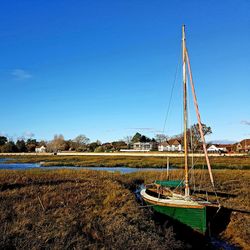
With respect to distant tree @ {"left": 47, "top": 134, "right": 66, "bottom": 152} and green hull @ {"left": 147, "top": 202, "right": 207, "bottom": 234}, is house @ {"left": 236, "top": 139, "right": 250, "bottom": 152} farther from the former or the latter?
green hull @ {"left": 147, "top": 202, "right": 207, "bottom": 234}

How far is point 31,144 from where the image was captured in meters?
176

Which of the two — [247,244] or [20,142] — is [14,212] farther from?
[20,142]

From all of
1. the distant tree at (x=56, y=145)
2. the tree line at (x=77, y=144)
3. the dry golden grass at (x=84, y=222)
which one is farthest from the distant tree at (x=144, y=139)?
the dry golden grass at (x=84, y=222)

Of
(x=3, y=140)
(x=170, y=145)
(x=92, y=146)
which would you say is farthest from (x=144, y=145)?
(x=3, y=140)

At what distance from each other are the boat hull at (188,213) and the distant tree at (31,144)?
15539cm

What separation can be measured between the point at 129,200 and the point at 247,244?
23.1ft

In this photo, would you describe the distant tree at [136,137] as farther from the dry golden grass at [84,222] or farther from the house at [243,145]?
the dry golden grass at [84,222]

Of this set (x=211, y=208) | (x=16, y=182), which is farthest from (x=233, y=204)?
(x=16, y=182)

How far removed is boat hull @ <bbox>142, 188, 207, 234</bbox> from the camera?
48.6ft

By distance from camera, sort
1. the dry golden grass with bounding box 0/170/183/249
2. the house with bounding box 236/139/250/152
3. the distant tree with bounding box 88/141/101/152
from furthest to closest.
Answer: the distant tree with bounding box 88/141/101/152 < the house with bounding box 236/139/250/152 < the dry golden grass with bounding box 0/170/183/249

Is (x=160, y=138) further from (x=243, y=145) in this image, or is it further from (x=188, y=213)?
(x=188, y=213)

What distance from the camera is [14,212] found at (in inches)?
543

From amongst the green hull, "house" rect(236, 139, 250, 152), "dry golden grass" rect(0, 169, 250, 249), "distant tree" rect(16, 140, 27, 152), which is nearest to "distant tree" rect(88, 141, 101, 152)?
"distant tree" rect(16, 140, 27, 152)

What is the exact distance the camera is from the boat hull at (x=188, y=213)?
583 inches
